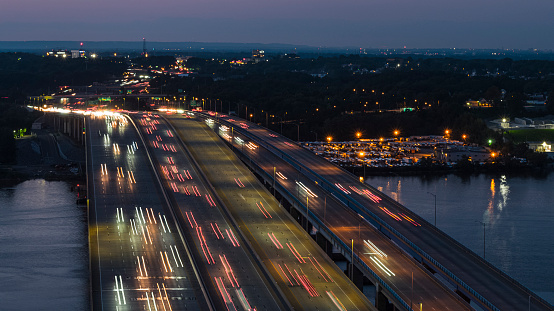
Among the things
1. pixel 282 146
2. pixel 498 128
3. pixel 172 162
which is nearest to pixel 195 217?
pixel 172 162

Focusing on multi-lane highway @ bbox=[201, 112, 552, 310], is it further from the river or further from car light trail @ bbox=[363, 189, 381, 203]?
the river

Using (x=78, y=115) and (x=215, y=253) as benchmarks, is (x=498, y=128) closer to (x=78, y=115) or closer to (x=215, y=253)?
(x=78, y=115)

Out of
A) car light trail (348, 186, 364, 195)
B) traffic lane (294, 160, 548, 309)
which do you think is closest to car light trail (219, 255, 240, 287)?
traffic lane (294, 160, 548, 309)

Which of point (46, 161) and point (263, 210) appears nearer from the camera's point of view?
point (263, 210)

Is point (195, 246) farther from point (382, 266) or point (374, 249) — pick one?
point (382, 266)

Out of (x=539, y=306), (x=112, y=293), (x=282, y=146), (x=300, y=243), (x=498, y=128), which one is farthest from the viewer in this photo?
(x=498, y=128)

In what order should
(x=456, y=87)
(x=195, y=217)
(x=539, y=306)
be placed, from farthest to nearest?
1. (x=456, y=87)
2. (x=195, y=217)
3. (x=539, y=306)

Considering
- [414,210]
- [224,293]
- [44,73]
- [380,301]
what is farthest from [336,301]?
[44,73]
